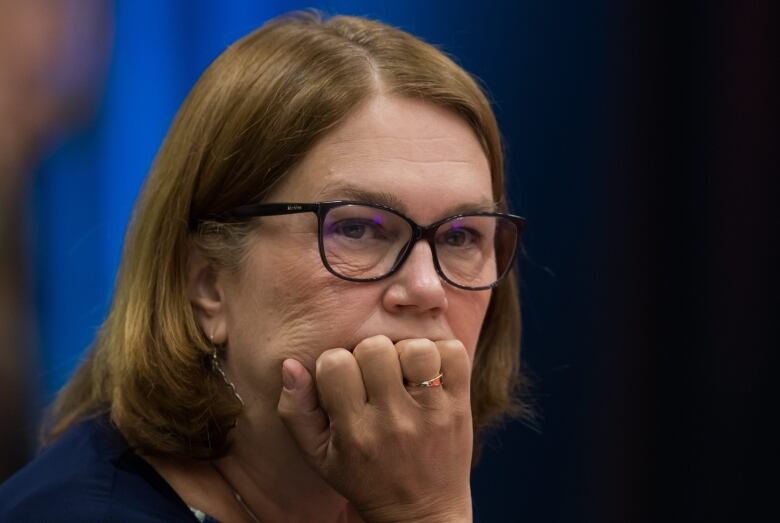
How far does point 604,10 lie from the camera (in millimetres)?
2705

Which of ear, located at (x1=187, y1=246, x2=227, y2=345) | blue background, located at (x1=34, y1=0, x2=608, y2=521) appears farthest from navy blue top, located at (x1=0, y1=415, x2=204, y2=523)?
blue background, located at (x1=34, y1=0, x2=608, y2=521)

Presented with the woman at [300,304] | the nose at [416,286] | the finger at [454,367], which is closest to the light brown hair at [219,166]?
the woman at [300,304]

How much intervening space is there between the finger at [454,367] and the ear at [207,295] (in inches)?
16.0

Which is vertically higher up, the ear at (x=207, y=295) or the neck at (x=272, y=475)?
the ear at (x=207, y=295)

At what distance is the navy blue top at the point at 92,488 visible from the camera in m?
1.48

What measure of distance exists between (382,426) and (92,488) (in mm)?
486

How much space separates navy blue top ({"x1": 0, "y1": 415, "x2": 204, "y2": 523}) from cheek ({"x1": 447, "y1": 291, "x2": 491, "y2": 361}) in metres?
0.57

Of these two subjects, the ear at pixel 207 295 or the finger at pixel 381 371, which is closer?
the finger at pixel 381 371

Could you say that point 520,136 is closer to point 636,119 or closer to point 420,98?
point 636,119

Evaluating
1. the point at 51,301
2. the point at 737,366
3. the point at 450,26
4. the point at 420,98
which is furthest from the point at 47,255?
the point at 737,366

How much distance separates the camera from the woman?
1.55 metres

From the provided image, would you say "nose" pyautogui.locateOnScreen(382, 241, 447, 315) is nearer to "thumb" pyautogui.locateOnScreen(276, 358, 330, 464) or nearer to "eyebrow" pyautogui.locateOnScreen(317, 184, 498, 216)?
"eyebrow" pyautogui.locateOnScreen(317, 184, 498, 216)

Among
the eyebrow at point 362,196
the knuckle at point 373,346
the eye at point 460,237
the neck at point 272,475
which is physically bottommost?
the neck at point 272,475

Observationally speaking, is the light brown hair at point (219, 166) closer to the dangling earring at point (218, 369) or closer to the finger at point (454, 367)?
the dangling earring at point (218, 369)
